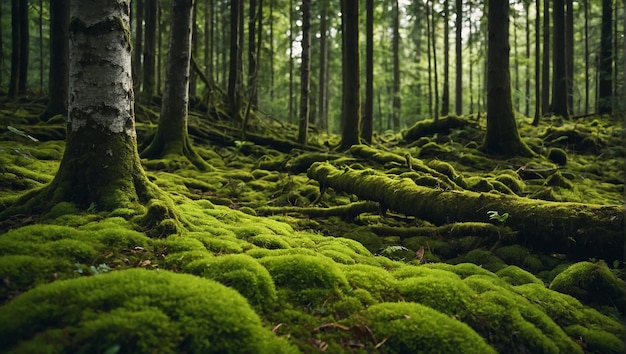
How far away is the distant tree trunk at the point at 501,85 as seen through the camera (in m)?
11.1

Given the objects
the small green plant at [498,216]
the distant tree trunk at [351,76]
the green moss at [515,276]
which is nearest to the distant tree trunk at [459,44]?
the distant tree trunk at [351,76]

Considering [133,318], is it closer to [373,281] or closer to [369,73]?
[373,281]

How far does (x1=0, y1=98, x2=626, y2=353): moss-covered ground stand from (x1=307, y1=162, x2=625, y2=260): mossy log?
0.13ft

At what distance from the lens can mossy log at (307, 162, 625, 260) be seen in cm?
474

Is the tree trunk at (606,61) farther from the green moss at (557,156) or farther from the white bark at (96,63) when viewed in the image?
the white bark at (96,63)

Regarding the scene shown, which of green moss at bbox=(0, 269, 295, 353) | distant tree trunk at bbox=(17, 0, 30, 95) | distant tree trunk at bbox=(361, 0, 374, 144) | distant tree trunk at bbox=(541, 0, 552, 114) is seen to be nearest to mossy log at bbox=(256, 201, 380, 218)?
green moss at bbox=(0, 269, 295, 353)

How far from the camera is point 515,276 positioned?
179 inches

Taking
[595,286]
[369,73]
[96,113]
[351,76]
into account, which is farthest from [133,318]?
[369,73]

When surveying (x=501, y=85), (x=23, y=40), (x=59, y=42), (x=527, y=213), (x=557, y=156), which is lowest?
(x=527, y=213)

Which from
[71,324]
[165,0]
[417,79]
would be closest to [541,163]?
[71,324]

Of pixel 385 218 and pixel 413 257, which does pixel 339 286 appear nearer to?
pixel 413 257

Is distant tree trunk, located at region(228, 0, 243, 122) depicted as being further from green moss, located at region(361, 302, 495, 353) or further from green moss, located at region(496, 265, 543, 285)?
green moss, located at region(361, 302, 495, 353)

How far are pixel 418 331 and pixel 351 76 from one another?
409 inches

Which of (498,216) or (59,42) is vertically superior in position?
(59,42)
